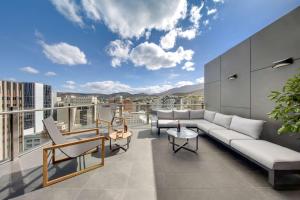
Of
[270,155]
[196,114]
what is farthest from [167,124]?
[270,155]

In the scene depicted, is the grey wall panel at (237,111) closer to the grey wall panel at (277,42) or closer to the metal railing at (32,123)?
the grey wall panel at (277,42)

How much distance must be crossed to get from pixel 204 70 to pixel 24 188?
6532 millimetres

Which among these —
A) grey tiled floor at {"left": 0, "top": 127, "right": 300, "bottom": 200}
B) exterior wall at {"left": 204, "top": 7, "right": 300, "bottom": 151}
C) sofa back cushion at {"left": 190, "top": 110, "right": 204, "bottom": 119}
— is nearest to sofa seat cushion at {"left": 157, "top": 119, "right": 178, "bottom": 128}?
sofa back cushion at {"left": 190, "top": 110, "right": 204, "bottom": 119}

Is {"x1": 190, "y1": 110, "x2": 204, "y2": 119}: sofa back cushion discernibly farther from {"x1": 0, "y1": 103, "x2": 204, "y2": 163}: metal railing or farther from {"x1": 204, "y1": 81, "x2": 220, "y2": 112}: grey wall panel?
{"x1": 0, "y1": 103, "x2": 204, "y2": 163}: metal railing

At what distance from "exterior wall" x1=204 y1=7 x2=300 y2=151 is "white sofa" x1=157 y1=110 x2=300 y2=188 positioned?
0.34m

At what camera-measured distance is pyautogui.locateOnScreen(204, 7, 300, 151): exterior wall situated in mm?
2297

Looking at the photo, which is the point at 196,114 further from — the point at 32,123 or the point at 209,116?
the point at 32,123

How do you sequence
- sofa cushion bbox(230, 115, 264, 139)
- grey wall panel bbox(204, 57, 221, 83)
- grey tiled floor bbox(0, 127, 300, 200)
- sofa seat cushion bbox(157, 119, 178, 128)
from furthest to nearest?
grey wall panel bbox(204, 57, 221, 83) < sofa seat cushion bbox(157, 119, 178, 128) < sofa cushion bbox(230, 115, 264, 139) < grey tiled floor bbox(0, 127, 300, 200)

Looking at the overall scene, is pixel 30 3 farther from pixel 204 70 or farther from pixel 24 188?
pixel 204 70

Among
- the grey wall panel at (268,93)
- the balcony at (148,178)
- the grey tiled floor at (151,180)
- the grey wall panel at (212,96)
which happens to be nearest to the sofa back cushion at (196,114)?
the grey wall panel at (212,96)

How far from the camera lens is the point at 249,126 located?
2.75 metres

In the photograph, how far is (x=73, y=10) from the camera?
15.6ft

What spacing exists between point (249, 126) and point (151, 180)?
94.8 inches

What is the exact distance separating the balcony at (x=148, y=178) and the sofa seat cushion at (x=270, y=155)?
1.01 feet
